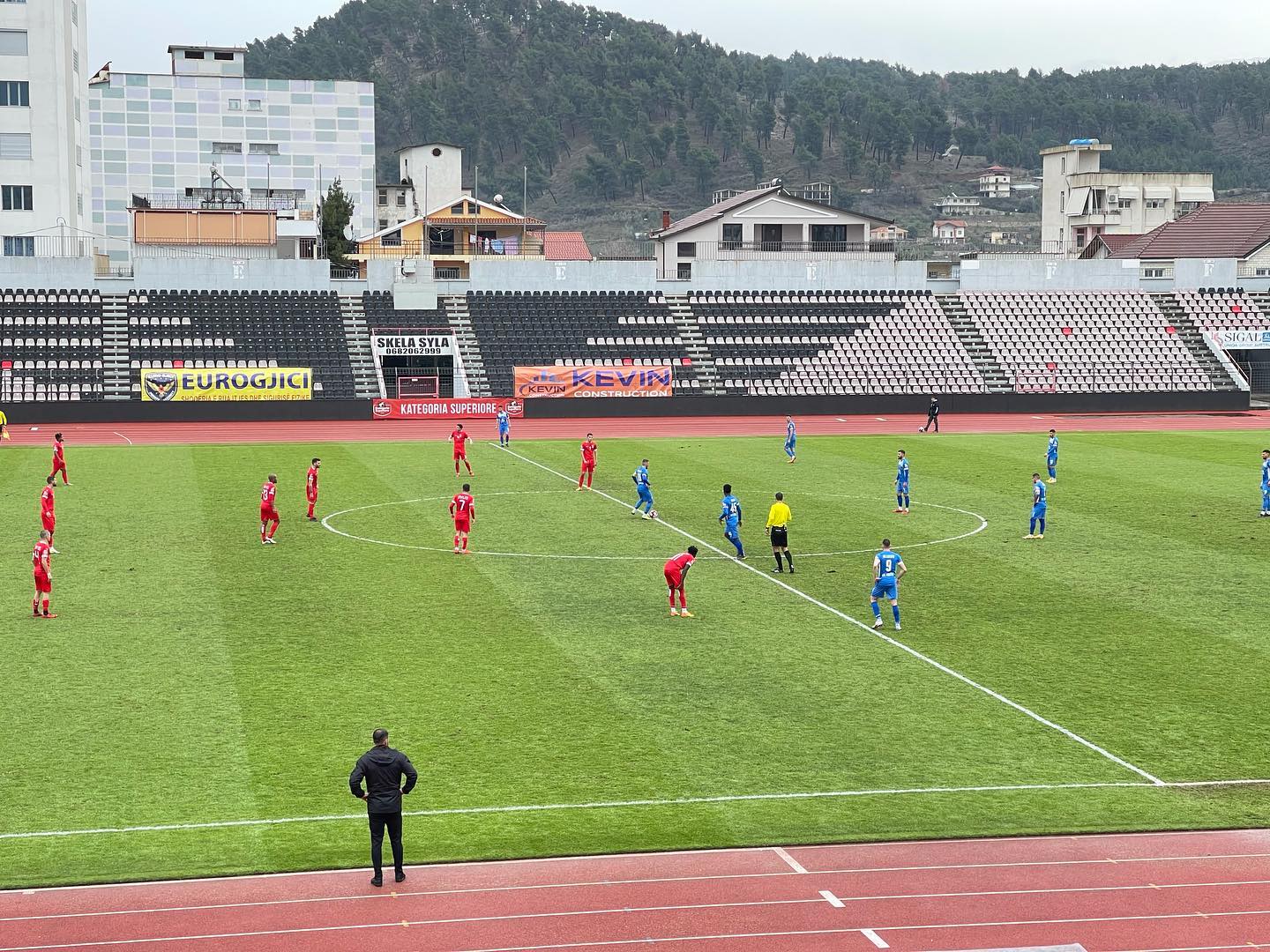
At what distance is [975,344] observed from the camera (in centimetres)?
7438

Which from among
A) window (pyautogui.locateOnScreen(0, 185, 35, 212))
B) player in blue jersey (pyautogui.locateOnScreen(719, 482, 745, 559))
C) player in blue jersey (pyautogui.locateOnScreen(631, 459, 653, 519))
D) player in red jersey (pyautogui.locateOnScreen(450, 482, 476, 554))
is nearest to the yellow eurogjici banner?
window (pyautogui.locateOnScreen(0, 185, 35, 212))

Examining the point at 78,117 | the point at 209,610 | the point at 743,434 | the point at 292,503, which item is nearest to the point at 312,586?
the point at 209,610

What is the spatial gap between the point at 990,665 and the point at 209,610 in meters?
12.5

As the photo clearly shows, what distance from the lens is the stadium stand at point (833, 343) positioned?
70.2 m

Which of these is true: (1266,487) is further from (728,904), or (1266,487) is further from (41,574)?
(41,574)

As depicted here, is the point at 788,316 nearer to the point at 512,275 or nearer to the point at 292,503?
the point at 512,275

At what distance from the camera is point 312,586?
2638cm

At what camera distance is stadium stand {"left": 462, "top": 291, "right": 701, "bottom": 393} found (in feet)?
227

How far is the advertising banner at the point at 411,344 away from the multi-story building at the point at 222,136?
52345mm

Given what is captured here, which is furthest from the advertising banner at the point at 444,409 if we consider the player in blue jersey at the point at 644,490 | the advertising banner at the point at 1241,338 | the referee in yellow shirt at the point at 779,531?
the referee in yellow shirt at the point at 779,531

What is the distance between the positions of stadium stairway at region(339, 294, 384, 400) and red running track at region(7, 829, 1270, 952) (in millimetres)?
52062

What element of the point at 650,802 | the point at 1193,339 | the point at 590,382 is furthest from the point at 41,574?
the point at 1193,339

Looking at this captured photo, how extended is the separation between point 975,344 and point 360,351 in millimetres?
30482

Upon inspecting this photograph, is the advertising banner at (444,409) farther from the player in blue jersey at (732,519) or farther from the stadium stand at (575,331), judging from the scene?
the player in blue jersey at (732,519)
